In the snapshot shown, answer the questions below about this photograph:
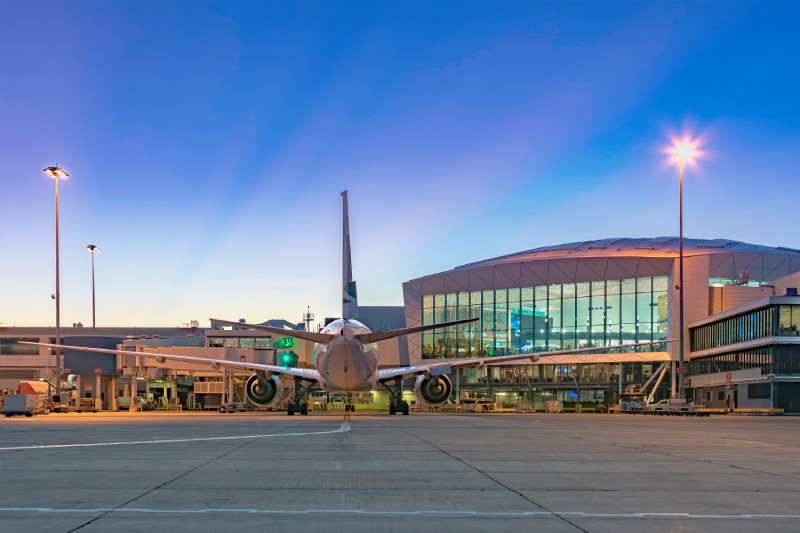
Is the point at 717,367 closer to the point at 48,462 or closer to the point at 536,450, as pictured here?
the point at 536,450

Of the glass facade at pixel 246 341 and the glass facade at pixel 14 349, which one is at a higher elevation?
the glass facade at pixel 246 341

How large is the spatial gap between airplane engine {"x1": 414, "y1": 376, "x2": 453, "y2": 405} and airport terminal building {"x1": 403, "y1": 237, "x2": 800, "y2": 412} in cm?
3244

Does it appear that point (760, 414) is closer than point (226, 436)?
No

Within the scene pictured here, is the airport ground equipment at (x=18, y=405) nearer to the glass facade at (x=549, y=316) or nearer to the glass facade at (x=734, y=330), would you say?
the glass facade at (x=734, y=330)

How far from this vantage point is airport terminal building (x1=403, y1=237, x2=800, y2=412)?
8250 cm

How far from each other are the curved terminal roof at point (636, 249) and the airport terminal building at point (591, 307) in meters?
0.15

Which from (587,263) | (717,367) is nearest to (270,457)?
(717,367)

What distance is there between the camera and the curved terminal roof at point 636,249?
87.6 m

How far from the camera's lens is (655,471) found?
1270cm

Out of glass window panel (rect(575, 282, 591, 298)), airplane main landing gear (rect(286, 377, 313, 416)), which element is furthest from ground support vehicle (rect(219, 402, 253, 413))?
glass window panel (rect(575, 282, 591, 298))

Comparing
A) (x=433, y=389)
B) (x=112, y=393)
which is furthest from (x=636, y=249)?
(x=112, y=393)

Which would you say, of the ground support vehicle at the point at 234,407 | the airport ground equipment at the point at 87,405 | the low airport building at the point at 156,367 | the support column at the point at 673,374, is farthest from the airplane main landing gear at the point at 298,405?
the support column at the point at 673,374

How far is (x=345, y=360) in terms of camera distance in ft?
136

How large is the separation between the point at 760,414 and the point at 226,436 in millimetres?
51685
